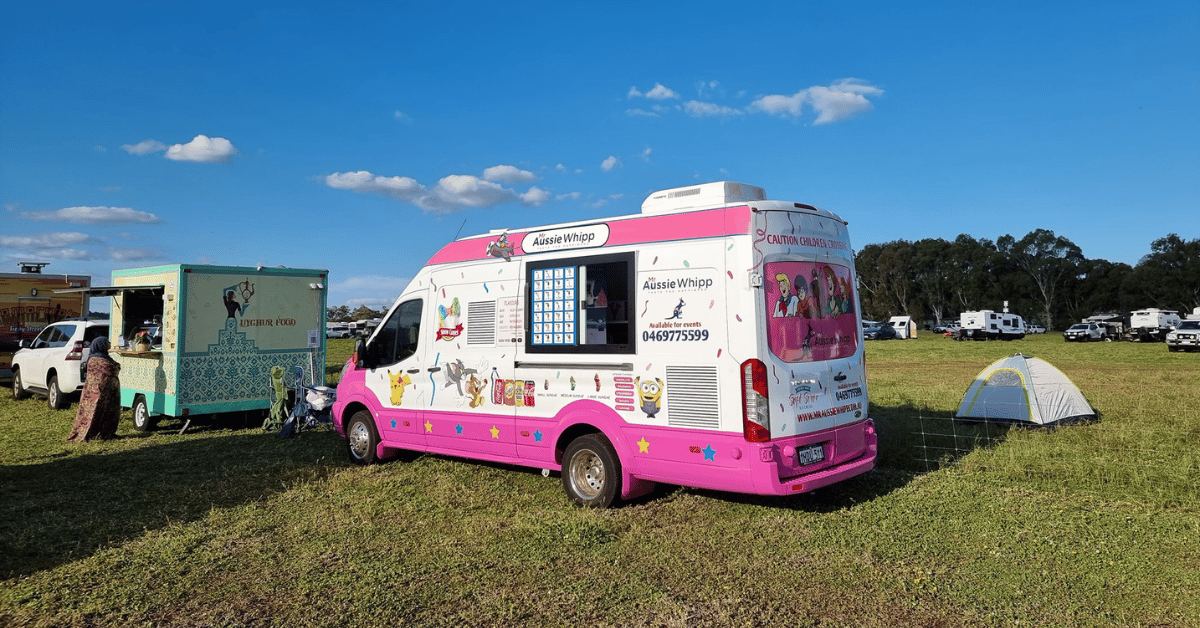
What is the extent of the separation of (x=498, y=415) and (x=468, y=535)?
163 centimetres

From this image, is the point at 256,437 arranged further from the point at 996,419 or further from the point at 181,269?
the point at 996,419

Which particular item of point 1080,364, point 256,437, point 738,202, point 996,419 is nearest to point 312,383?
point 256,437

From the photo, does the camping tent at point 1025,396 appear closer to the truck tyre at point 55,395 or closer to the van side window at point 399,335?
the van side window at point 399,335

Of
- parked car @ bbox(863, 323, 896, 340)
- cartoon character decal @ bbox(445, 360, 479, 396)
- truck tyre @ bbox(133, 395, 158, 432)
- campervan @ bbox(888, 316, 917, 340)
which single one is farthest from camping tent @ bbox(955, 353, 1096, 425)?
campervan @ bbox(888, 316, 917, 340)

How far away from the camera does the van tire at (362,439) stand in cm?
870

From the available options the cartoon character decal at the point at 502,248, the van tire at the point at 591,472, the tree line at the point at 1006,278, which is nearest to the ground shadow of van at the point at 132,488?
the van tire at the point at 591,472

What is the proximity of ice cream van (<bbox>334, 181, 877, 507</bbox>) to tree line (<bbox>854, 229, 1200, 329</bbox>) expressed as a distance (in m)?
78.8

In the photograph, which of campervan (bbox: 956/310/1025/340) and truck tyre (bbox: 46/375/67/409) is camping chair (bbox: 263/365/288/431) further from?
campervan (bbox: 956/310/1025/340)

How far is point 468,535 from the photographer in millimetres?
5812

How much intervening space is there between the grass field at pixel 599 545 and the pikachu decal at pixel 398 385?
0.84m

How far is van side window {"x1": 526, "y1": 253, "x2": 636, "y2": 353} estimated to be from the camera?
253 inches

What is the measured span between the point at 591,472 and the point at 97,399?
8401mm

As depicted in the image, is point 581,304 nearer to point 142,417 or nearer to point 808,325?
point 808,325

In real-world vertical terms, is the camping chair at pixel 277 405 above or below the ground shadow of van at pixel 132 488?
above
